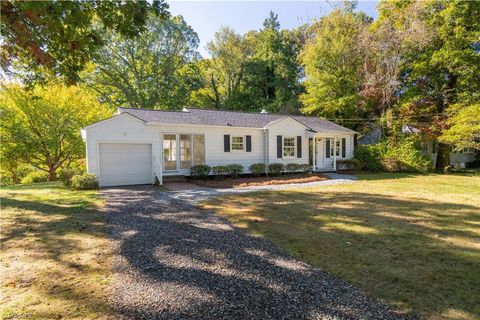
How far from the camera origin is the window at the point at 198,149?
15.3m

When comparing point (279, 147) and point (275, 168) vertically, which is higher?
point (279, 147)

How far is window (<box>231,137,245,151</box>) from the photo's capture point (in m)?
16.3

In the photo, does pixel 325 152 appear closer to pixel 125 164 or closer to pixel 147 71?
pixel 125 164

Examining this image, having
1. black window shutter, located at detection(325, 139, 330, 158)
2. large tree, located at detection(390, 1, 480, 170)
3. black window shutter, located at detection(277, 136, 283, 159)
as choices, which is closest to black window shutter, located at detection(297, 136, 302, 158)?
black window shutter, located at detection(277, 136, 283, 159)

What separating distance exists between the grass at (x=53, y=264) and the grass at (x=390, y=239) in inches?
116

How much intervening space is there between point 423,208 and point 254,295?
6987 millimetres

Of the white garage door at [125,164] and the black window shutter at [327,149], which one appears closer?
the white garage door at [125,164]

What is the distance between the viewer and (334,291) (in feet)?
10.3

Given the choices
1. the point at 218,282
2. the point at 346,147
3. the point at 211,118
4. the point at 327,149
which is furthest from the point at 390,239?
the point at 346,147

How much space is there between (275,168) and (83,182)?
10618 mm

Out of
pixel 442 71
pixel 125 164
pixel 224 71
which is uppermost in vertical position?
pixel 224 71

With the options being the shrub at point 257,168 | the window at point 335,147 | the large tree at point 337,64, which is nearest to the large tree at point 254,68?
the large tree at point 337,64

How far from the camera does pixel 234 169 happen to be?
1550cm

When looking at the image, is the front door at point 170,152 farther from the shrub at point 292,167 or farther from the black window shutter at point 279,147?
the shrub at point 292,167
